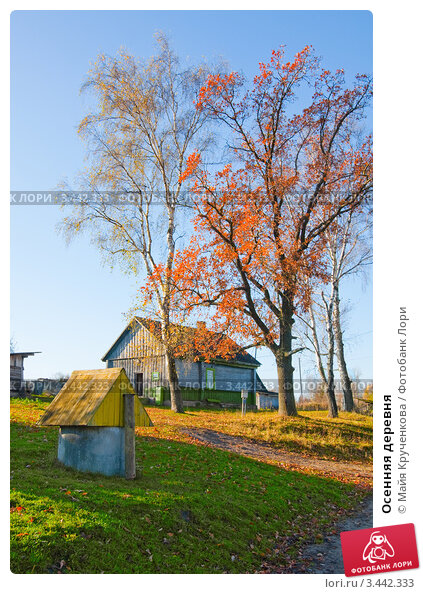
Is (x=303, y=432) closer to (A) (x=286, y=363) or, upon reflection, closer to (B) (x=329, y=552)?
(A) (x=286, y=363)

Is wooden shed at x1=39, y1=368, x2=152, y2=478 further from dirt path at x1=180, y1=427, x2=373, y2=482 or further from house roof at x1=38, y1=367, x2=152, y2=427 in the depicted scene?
dirt path at x1=180, y1=427, x2=373, y2=482

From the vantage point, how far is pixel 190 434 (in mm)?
16359

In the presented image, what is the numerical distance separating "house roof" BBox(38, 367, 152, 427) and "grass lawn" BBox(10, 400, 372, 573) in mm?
1041

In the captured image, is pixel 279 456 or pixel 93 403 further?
pixel 279 456

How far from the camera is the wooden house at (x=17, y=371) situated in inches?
955

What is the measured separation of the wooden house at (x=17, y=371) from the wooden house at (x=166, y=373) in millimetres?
6427

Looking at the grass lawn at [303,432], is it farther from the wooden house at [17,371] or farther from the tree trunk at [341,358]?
the wooden house at [17,371]

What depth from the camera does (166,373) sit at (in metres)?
30.3
